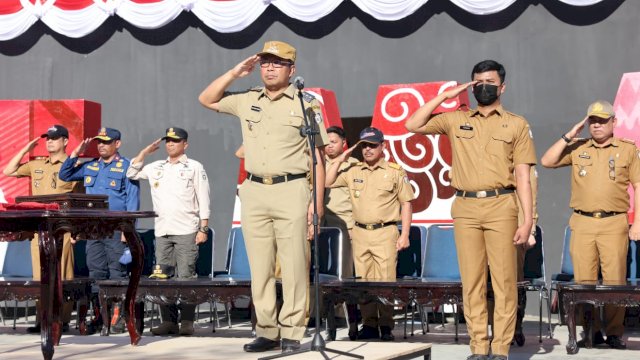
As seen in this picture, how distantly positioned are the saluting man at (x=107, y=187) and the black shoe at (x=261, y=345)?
4.20 meters

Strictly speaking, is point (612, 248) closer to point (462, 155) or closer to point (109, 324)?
point (462, 155)

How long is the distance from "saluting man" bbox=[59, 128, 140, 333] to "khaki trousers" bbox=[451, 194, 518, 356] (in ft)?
15.2

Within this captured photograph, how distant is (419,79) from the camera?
13180mm

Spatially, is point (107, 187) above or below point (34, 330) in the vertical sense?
above

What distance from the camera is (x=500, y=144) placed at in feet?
26.1

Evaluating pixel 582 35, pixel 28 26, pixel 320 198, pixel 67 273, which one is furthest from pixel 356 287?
pixel 28 26

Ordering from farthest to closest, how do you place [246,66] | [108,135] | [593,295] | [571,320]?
[108,135], [571,320], [593,295], [246,66]

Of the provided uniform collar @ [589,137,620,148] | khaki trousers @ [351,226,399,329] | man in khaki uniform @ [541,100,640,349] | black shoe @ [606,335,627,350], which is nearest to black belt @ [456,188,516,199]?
man in khaki uniform @ [541,100,640,349]

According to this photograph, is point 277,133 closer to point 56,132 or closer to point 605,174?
point 605,174

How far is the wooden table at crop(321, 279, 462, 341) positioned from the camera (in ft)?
31.5

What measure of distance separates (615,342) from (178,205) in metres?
4.36

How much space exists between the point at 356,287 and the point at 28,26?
6761 millimetres

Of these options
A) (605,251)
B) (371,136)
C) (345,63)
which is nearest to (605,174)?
(605,251)

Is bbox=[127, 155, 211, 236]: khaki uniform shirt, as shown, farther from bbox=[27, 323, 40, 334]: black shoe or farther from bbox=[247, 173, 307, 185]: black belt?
bbox=[247, 173, 307, 185]: black belt
